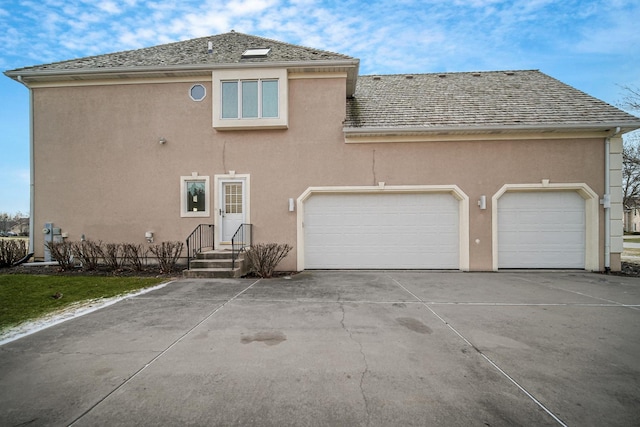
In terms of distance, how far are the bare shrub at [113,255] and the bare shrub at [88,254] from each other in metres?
0.19

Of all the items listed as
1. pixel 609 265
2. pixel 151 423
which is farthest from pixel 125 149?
pixel 609 265

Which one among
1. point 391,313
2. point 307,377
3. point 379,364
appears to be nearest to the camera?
point 307,377

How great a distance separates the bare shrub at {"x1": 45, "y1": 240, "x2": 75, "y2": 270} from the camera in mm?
8148

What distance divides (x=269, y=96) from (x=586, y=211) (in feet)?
32.8

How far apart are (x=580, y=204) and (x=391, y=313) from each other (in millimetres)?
7822

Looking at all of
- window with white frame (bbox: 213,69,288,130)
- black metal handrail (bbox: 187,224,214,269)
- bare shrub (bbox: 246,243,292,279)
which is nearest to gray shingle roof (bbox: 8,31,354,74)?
window with white frame (bbox: 213,69,288,130)

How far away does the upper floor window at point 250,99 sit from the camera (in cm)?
867

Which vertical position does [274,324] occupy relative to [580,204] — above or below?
below

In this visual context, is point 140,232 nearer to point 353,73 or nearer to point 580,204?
point 353,73

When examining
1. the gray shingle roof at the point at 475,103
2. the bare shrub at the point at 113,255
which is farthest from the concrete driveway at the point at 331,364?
the gray shingle roof at the point at 475,103

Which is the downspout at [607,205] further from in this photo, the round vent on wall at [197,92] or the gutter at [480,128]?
the round vent on wall at [197,92]

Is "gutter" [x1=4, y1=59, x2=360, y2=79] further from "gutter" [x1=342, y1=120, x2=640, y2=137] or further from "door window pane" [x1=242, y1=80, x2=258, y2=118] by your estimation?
"gutter" [x1=342, y1=120, x2=640, y2=137]

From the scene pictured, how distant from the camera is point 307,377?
271 centimetres

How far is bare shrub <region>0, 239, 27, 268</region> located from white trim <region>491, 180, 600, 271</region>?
1449cm
